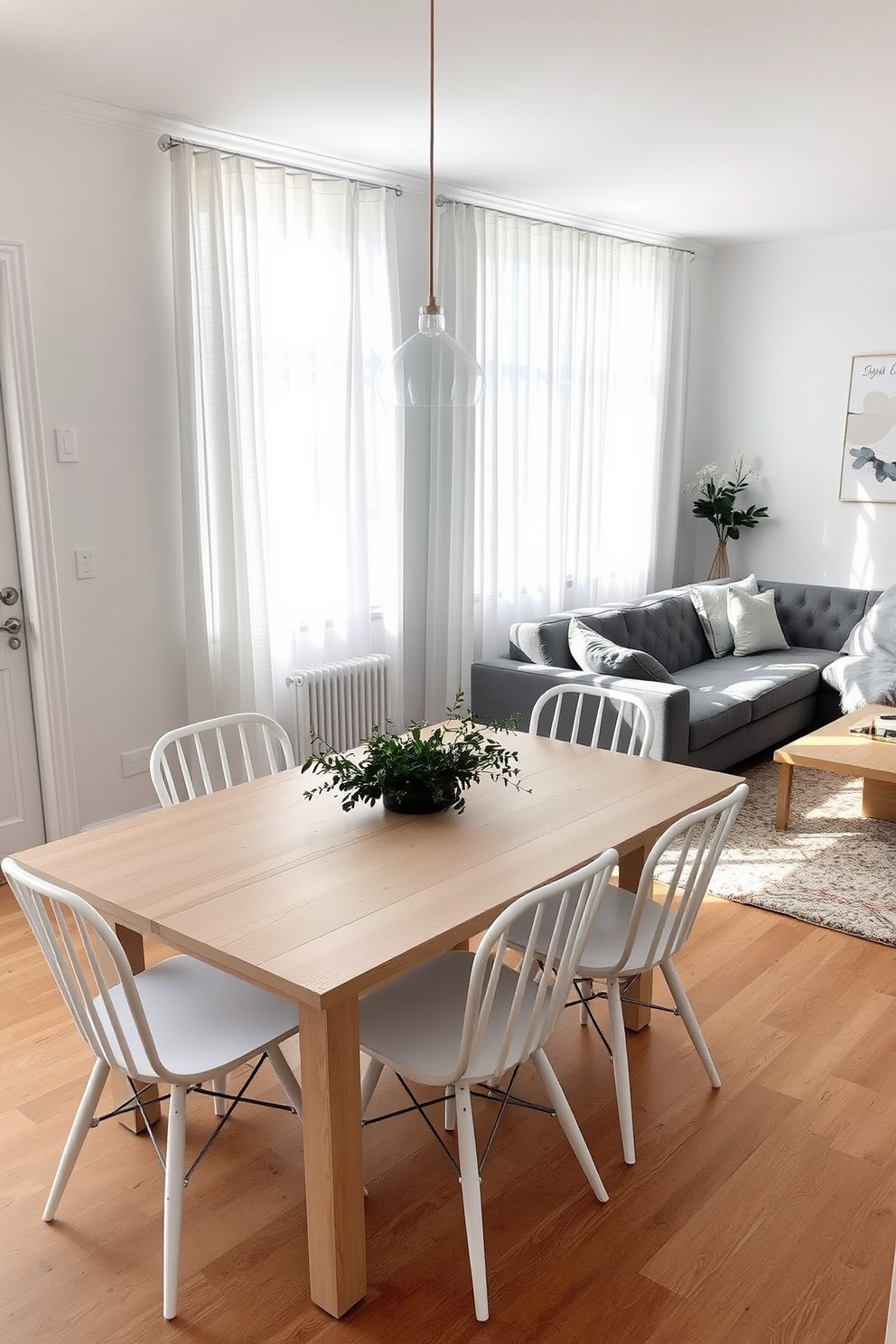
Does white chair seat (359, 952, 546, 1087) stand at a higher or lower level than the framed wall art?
lower

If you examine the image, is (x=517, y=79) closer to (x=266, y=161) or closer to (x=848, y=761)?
(x=266, y=161)

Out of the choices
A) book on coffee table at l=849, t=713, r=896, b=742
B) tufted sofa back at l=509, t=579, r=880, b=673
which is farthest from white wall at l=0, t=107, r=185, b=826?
book on coffee table at l=849, t=713, r=896, b=742

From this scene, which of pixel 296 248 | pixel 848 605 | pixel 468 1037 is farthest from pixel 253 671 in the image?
pixel 848 605

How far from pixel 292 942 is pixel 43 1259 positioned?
89cm

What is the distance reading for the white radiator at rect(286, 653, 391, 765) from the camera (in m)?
4.58

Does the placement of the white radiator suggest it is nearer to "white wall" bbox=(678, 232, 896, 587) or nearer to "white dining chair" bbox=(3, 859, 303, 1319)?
"white dining chair" bbox=(3, 859, 303, 1319)

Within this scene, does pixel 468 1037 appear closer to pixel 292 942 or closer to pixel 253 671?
pixel 292 942

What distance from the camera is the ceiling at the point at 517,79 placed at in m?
2.89

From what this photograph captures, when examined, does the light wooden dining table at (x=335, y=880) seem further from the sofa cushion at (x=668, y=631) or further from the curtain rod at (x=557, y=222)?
the curtain rod at (x=557, y=222)

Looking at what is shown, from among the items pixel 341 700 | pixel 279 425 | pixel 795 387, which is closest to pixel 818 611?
pixel 795 387

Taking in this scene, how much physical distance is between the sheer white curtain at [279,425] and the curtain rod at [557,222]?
1.32ft

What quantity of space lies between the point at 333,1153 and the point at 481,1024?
34 centimetres

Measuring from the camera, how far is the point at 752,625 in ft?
19.6

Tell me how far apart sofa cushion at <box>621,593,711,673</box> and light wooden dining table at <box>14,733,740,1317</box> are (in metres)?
2.61
